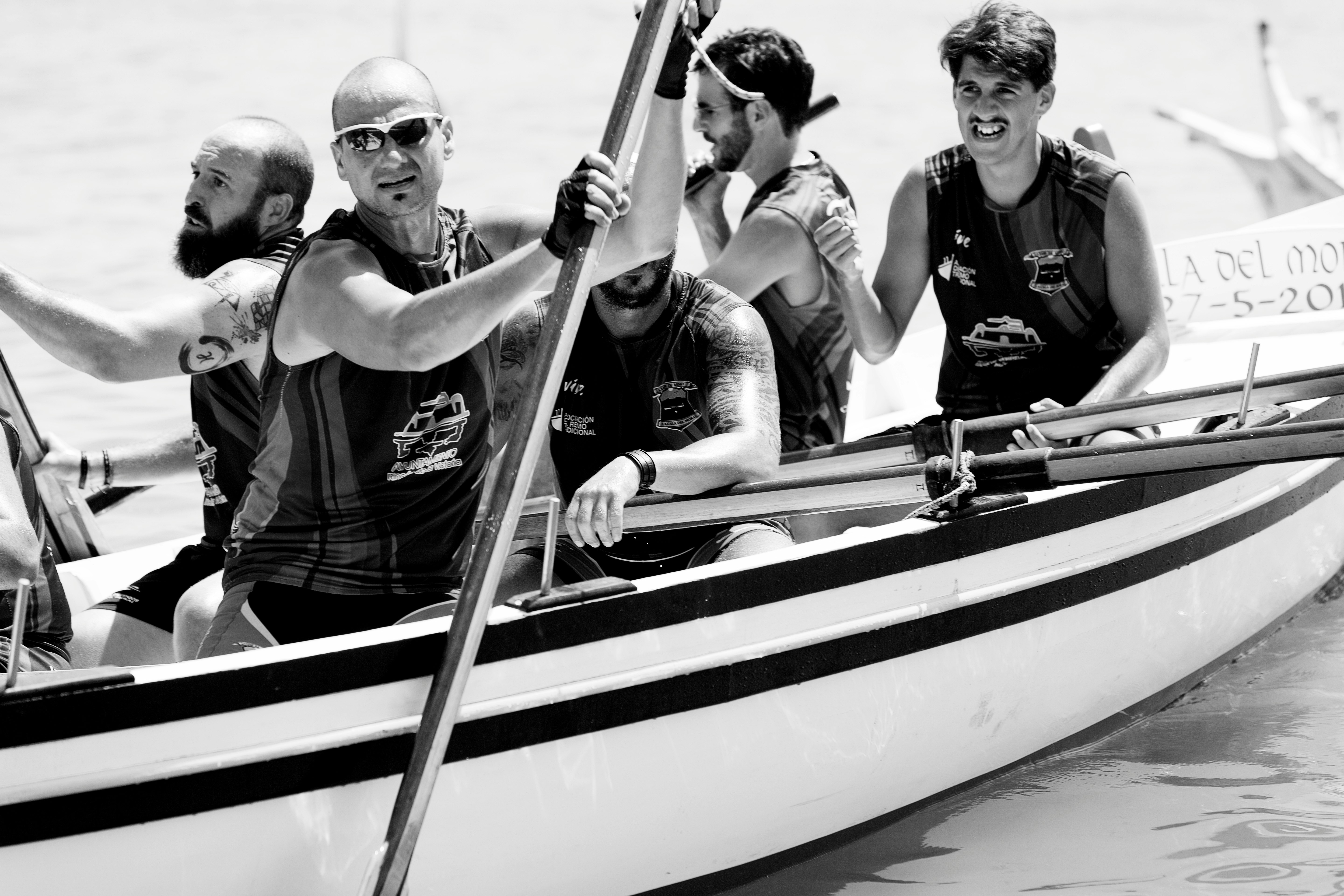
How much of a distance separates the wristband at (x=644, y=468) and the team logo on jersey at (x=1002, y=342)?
4.45ft

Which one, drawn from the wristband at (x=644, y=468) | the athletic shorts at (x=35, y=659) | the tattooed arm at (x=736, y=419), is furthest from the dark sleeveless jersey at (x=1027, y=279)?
the athletic shorts at (x=35, y=659)

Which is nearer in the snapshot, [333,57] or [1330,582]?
[1330,582]

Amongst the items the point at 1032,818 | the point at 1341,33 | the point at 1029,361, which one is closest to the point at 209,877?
→ the point at 1032,818

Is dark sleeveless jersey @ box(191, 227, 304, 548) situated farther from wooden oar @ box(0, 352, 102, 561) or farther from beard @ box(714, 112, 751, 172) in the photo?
beard @ box(714, 112, 751, 172)

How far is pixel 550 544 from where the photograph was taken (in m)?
2.56

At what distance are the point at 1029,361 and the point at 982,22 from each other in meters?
0.82

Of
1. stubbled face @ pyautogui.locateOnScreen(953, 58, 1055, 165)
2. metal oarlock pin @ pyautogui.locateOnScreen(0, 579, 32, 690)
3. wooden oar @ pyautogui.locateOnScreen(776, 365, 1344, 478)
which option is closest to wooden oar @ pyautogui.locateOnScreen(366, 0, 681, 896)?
metal oarlock pin @ pyautogui.locateOnScreen(0, 579, 32, 690)

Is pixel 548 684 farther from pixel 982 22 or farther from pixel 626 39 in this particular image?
pixel 626 39

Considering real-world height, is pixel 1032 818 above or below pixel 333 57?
below

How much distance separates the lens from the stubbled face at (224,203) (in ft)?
10.9

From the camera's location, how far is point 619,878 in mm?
2805

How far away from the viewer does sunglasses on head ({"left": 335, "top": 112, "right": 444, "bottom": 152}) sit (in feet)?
8.97

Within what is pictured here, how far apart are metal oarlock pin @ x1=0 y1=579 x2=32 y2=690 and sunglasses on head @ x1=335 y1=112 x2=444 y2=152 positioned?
0.91m

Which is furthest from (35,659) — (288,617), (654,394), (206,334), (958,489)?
(958,489)
